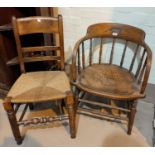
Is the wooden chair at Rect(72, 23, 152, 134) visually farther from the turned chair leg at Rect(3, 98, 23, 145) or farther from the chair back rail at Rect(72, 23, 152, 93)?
the turned chair leg at Rect(3, 98, 23, 145)

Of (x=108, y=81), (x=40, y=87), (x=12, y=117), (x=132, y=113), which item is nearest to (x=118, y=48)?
(x=108, y=81)

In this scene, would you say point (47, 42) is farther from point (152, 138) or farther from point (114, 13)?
point (152, 138)

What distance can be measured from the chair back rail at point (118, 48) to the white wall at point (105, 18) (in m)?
0.11

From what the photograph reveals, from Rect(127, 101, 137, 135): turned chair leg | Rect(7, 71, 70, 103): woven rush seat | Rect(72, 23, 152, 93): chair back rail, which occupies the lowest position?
Rect(127, 101, 137, 135): turned chair leg

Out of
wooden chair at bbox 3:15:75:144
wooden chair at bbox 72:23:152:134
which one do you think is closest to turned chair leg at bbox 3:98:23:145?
wooden chair at bbox 3:15:75:144

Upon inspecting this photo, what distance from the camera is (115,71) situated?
5.61 ft

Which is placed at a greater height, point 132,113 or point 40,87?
point 40,87

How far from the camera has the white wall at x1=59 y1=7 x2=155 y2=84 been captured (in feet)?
5.30

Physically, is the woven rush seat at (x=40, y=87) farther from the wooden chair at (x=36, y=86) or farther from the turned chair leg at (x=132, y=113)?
the turned chair leg at (x=132, y=113)

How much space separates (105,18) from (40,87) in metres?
0.84

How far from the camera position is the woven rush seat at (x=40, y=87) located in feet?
4.57

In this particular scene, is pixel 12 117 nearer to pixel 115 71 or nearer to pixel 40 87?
pixel 40 87

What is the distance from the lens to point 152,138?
5.51ft

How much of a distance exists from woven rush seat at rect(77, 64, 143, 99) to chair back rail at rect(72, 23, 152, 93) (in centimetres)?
6
